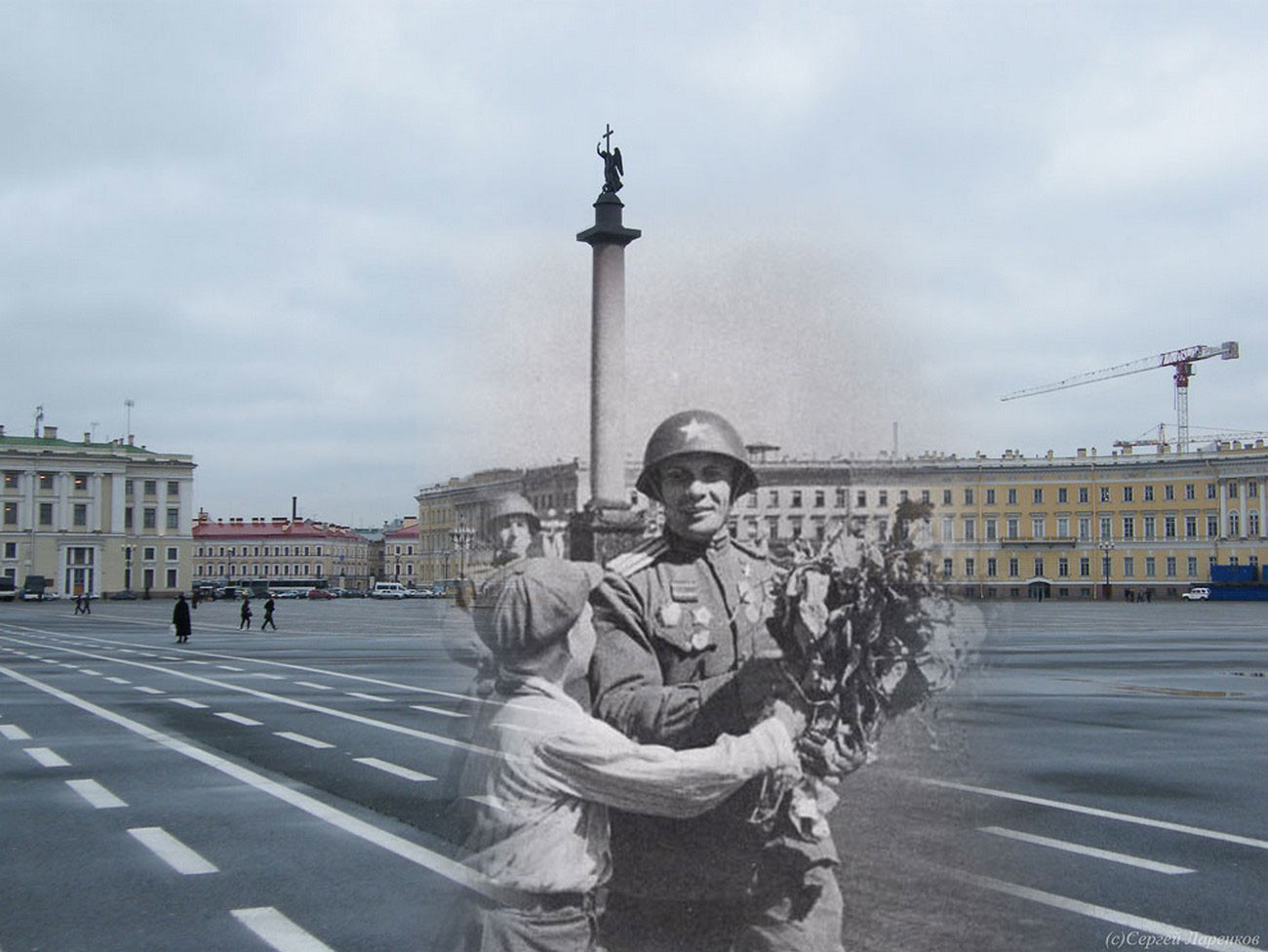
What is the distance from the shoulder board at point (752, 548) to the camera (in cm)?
290

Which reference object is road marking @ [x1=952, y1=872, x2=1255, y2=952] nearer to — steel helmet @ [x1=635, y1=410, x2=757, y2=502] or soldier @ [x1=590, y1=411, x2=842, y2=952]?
soldier @ [x1=590, y1=411, x2=842, y2=952]

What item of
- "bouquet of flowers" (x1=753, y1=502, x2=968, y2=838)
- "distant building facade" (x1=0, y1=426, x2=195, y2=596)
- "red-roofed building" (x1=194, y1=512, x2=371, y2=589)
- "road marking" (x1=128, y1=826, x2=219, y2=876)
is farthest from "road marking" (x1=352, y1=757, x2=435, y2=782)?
"distant building facade" (x1=0, y1=426, x2=195, y2=596)

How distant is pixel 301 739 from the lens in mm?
13656

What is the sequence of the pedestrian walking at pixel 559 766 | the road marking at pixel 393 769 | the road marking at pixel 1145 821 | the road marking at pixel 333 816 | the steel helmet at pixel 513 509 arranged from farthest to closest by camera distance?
the road marking at pixel 393 769, the road marking at pixel 1145 821, the road marking at pixel 333 816, the steel helmet at pixel 513 509, the pedestrian walking at pixel 559 766

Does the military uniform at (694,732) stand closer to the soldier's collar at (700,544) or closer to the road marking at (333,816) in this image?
the soldier's collar at (700,544)

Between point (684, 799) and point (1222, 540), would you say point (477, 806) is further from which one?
point (1222, 540)

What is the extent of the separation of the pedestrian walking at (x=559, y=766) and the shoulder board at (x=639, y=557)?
0.20ft

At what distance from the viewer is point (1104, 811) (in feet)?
30.4

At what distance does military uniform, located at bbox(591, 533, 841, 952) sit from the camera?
2.75m

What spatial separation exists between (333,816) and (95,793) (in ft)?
8.09

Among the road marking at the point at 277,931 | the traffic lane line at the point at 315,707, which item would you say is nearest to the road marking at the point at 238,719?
the traffic lane line at the point at 315,707

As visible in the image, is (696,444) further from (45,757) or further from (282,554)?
(282,554)

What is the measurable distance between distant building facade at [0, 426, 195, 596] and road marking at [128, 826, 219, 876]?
95652 mm

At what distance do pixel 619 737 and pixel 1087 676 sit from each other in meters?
20.4
